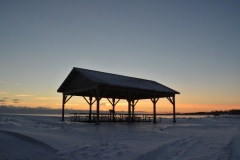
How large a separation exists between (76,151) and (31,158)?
4.48ft

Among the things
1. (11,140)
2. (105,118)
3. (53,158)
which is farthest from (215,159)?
(105,118)

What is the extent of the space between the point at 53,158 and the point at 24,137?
87.2 inches

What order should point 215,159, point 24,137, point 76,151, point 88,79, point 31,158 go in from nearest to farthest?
1. point 31,158
2. point 215,159
3. point 76,151
4. point 24,137
5. point 88,79

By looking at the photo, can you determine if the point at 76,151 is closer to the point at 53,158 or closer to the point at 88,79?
the point at 53,158

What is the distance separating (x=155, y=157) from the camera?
6062 millimetres

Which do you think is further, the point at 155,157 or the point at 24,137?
the point at 24,137

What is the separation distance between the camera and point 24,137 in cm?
719

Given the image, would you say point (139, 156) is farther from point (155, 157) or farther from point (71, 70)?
point (71, 70)

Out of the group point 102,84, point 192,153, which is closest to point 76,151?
point 192,153

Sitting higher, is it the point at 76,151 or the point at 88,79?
the point at 88,79

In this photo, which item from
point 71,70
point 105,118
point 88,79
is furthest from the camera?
point 105,118

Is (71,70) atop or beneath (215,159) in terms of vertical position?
atop

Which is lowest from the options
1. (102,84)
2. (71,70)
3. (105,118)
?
(105,118)

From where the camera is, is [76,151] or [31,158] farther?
[76,151]
